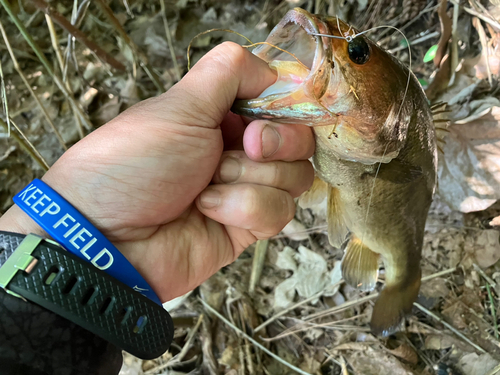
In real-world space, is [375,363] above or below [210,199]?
below

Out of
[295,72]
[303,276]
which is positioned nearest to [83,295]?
[295,72]

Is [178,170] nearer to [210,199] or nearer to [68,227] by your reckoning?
[210,199]

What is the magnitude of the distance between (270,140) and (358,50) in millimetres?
321

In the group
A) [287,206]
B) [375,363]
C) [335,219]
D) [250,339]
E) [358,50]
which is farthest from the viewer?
[250,339]

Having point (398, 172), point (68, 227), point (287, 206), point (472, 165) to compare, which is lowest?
point (472, 165)

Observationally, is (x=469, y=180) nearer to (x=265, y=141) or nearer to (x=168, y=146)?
(x=265, y=141)

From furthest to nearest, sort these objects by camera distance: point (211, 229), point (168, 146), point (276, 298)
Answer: point (276, 298) → point (211, 229) → point (168, 146)

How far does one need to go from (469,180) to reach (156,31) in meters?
2.33

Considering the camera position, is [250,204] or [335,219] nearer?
[250,204]

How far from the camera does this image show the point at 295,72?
0.91m

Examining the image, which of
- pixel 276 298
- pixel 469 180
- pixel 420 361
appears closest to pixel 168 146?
pixel 276 298

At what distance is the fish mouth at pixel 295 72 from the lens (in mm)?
815

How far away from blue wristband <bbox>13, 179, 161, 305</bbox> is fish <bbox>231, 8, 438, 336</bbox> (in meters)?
0.50

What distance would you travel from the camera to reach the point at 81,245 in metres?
0.80
